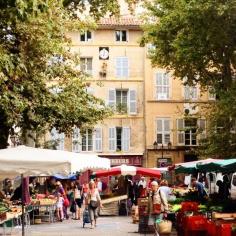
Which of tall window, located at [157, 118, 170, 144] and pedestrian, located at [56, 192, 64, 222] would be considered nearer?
pedestrian, located at [56, 192, 64, 222]

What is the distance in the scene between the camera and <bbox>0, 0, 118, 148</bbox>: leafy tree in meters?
20.4

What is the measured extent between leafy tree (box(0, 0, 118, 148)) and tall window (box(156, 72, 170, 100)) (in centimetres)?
2602

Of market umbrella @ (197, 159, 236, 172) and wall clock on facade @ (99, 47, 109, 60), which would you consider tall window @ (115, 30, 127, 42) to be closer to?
wall clock on facade @ (99, 47, 109, 60)

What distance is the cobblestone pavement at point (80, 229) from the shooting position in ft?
69.0

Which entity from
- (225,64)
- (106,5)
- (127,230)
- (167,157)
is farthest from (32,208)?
(167,157)

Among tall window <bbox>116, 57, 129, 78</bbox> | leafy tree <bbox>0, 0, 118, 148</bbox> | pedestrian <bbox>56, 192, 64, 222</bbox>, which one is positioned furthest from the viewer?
tall window <bbox>116, 57, 129, 78</bbox>

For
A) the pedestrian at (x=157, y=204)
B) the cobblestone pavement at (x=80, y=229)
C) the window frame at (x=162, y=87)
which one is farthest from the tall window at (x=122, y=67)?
the pedestrian at (x=157, y=204)

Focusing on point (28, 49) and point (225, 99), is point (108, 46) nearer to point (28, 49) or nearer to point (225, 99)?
point (225, 99)

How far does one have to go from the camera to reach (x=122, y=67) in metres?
53.3

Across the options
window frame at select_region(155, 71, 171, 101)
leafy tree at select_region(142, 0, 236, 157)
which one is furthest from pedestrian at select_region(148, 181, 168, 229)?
window frame at select_region(155, 71, 171, 101)

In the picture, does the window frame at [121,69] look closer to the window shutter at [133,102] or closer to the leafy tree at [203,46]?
the window shutter at [133,102]

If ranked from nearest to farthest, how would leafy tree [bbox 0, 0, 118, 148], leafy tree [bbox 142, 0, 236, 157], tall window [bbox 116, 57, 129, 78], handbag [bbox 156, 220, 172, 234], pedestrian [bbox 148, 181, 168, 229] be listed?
handbag [bbox 156, 220, 172, 234] → pedestrian [bbox 148, 181, 168, 229] → leafy tree [bbox 0, 0, 118, 148] → leafy tree [bbox 142, 0, 236, 157] → tall window [bbox 116, 57, 129, 78]

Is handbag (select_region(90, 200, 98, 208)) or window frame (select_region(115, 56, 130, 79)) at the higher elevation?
window frame (select_region(115, 56, 130, 79))

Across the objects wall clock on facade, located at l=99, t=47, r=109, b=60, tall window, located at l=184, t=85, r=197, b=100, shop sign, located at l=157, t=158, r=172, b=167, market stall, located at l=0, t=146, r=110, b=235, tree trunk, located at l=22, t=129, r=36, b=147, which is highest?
wall clock on facade, located at l=99, t=47, r=109, b=60
